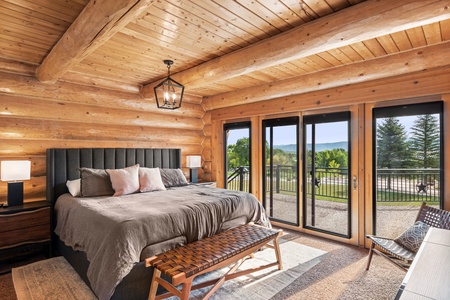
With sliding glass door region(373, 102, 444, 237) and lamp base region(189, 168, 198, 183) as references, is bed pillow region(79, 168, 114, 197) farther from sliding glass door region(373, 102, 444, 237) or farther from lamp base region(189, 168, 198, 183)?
sliding glass door region(373, 102, 444, 237)

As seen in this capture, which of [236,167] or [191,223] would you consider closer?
[191,223]

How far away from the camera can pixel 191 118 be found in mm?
5750

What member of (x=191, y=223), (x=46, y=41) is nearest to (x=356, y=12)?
(x=191, y=223)

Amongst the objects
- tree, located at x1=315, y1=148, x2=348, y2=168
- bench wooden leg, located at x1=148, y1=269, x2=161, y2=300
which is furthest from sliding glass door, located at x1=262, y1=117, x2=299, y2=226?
bench wooden leg, located at x1=148, y1=269, x2=161, y2=300

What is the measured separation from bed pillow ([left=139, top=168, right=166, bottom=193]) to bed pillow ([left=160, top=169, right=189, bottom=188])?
238 mm

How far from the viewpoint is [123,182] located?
148 inches

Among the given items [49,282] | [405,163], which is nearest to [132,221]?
[49,282]

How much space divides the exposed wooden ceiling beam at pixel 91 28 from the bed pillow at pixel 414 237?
11.2 ft

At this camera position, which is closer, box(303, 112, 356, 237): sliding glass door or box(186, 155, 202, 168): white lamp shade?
box(303, 112, 356, 237): sliding glass door

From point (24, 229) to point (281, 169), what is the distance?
413 centimetres

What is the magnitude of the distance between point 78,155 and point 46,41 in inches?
70.1

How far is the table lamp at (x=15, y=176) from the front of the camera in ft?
10.4

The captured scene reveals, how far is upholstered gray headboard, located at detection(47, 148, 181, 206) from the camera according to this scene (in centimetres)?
368

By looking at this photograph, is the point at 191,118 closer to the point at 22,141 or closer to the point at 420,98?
the point at 22,141
